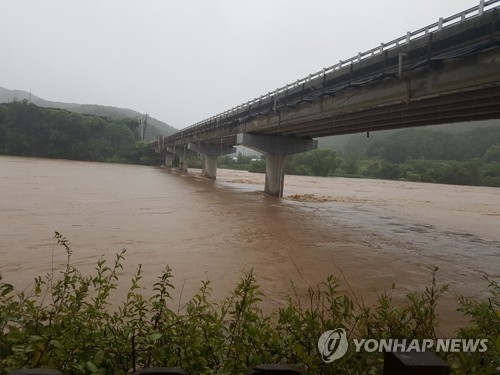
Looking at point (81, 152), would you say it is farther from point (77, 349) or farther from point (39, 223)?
point (77, 349)

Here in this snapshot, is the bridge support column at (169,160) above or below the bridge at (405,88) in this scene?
below

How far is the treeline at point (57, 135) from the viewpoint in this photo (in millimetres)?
84750

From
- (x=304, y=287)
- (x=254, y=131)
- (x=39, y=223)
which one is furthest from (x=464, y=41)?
(x=254, y=131)

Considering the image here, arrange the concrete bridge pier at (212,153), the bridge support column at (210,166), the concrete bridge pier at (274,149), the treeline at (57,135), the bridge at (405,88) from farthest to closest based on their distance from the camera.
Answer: the treeline at (57,135) → the concrete bridge pier at (212,153) → the bridge support column at (210,166) → the concrete bridge pier at (274,149) → the bridge at (405,88)

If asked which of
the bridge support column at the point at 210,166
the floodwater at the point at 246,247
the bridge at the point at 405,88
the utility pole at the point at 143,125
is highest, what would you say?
the utility pole at the point at 143,125

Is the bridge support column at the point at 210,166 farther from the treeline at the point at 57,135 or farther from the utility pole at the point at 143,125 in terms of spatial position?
the utility pole at the point at 143,125

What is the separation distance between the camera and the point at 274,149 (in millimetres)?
33562

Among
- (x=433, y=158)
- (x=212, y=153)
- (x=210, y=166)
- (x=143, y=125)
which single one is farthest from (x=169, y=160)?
(x=433, y=158)

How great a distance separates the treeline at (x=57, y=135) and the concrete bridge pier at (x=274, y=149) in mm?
71886

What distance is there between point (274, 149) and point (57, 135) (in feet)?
248

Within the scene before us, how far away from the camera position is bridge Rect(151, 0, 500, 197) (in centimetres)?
1178

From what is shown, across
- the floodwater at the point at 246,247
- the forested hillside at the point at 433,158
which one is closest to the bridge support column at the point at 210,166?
the floodwater at the point at 246,247

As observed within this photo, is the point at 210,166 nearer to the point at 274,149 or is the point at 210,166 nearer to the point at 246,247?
the point at 274,149

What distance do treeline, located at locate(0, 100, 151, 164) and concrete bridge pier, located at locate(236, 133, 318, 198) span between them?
71.9 metres
